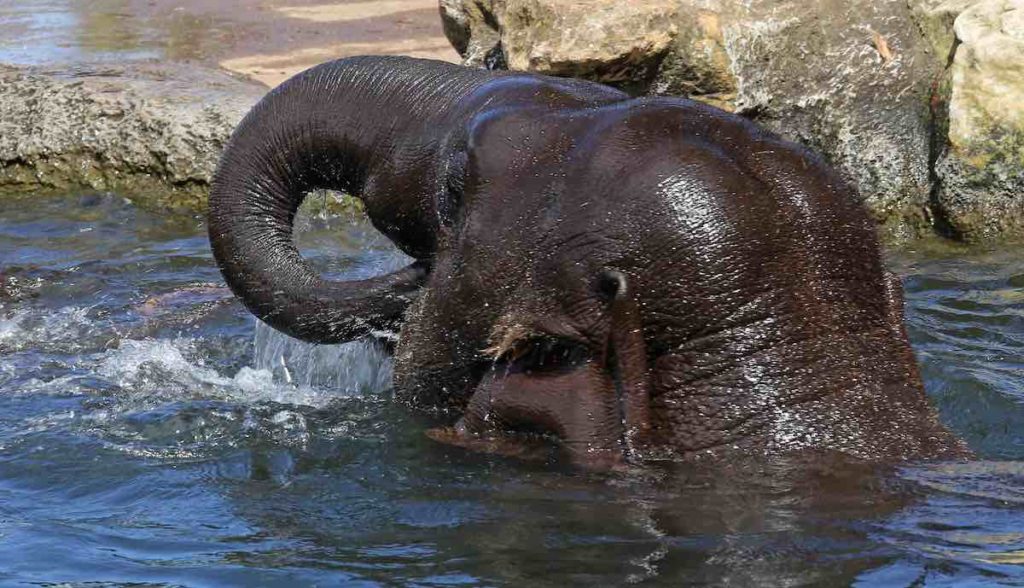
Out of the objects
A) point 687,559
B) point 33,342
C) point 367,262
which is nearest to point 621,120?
point 687,559

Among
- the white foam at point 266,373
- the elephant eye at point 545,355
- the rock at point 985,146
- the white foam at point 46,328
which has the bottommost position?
the white foam at point 46,328

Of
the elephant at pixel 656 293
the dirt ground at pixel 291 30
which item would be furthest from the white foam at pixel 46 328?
the dirt ground at pixel 291 30

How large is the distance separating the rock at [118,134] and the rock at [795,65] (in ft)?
6.92

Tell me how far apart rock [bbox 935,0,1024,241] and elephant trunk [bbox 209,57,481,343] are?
450 cm

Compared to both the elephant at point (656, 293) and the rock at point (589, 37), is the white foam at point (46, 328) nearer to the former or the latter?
the rock at point (589, 37)

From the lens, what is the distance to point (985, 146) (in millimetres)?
8477

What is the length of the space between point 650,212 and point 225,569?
1452mm

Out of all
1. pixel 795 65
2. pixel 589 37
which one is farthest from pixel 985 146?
pixel 589 37

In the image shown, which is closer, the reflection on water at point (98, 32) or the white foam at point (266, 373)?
the white foam at point (266, 373)

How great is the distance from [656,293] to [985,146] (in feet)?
16.4

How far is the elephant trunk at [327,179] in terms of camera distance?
4.78 metres

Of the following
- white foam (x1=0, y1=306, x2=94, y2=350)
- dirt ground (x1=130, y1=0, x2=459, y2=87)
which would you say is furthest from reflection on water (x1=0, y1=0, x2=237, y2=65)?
white foam (x1=0, y1=306, x2=94, y2=350)

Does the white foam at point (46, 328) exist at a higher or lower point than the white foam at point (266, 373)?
lower

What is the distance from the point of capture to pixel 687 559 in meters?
3.84
